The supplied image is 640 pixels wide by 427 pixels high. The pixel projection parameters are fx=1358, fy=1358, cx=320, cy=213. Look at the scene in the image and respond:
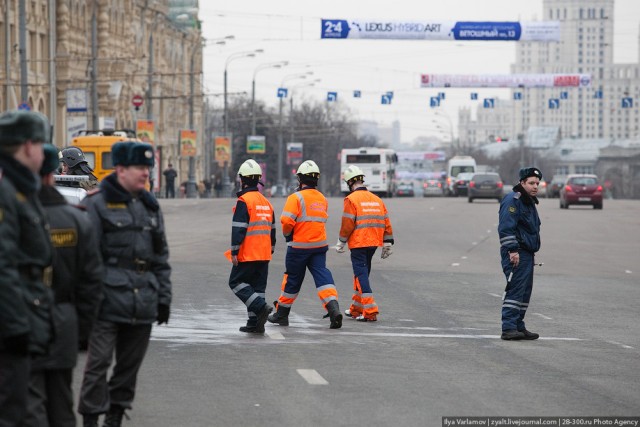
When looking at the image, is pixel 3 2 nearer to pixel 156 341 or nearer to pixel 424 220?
pixel 424 220

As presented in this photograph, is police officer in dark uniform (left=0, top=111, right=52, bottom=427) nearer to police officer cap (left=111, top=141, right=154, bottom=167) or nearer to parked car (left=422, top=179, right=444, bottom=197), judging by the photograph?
police officer cap (left=111, top=141, right=154, bottom=167)

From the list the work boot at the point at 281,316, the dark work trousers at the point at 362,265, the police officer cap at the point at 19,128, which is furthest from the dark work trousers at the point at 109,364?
the dark work trousers at the point at 362,265

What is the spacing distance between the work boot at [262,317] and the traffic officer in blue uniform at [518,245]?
7.72 ft

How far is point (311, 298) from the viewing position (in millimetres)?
18219

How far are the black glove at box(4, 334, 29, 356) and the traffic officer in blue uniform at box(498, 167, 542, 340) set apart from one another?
806cm

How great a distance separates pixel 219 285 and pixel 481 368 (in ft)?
29.5

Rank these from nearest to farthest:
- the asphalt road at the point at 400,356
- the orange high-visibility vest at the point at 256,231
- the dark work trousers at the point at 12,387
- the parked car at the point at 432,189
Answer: the dark work trousers at the point at 12,387
the asphalt road at the point at 400,356
the orange high-visibility vest at the point at 256,231
the parked car at the point at 432,189

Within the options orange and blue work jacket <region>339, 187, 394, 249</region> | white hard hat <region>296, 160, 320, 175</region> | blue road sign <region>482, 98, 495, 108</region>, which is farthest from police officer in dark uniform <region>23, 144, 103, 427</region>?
blue road sign <region>482, 98, 495, 108</region>

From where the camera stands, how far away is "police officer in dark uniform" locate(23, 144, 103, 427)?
644cm

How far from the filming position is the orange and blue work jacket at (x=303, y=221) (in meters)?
14.2

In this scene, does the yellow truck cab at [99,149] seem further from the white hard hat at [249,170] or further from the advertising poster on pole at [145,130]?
the white hard hat at [249,170]

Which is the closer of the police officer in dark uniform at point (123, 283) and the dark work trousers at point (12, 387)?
the dark work trousers at point (12, 387)

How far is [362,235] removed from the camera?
600 inches

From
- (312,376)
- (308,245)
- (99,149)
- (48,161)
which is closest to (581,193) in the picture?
(99,149)
